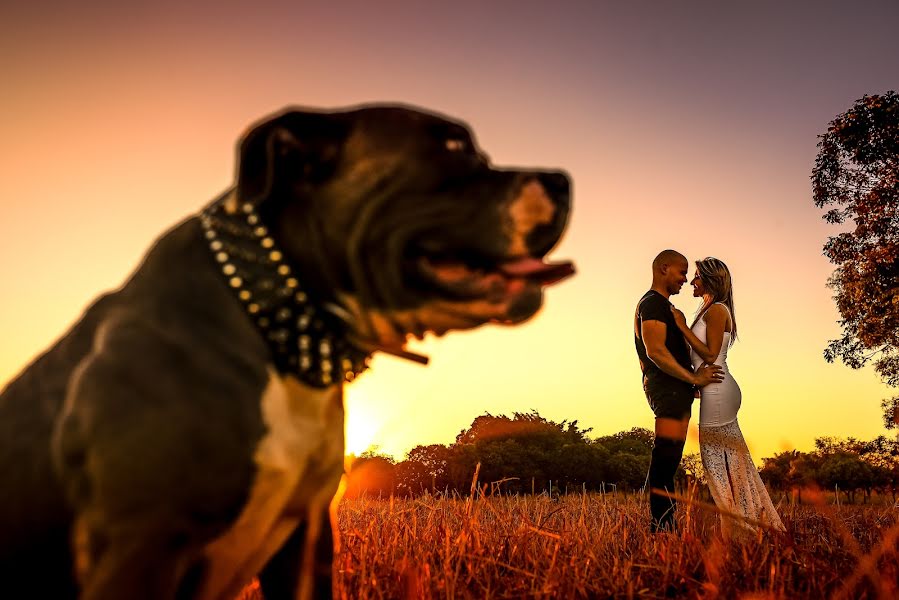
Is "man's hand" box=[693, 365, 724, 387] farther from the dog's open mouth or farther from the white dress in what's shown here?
the dog's open mouth

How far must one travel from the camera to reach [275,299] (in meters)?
1.54

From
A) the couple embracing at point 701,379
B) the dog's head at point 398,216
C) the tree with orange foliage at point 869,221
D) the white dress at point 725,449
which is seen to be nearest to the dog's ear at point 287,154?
the dog's head at point 398,216

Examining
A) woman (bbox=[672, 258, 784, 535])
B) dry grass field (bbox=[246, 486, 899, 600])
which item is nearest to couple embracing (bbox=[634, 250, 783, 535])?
woman (bbox=[672, 258, 784, 535])

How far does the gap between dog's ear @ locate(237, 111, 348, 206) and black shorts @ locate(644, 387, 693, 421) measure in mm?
4022

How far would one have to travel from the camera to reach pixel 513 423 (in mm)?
10805

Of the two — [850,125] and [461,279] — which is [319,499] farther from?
[850,125]

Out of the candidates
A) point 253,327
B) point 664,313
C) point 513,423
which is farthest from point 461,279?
point 513,423

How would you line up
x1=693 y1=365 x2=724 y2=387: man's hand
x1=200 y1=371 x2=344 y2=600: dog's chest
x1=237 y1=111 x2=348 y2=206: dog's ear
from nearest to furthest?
x1=200 y1=371 x2=344 y2=600: dog's chest < x1=237 y1=111 x2=348 y2=206: dog's ear < x1=693 y1=365 x2=724 y2=387: man's hand

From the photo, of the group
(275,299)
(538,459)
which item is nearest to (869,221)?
(538,459)

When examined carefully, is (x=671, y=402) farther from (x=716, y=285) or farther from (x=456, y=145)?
(x=456, y=145)

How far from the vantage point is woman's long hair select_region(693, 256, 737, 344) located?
550 centimetres

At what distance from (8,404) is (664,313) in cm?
444

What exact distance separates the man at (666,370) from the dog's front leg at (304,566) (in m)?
3.46

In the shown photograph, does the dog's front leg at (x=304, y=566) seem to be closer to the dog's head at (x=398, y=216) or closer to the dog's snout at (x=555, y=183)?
the dog's head at (x=398, y=216)
